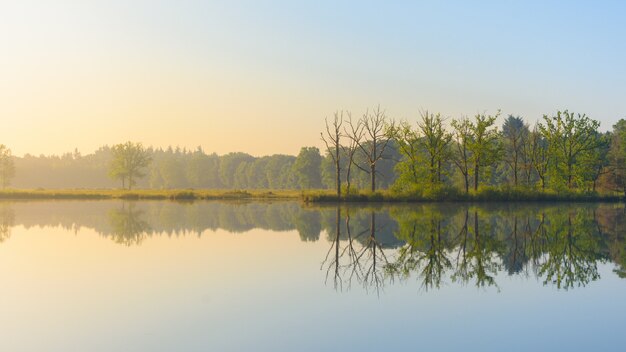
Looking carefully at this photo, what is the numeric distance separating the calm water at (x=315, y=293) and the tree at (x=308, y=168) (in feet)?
338

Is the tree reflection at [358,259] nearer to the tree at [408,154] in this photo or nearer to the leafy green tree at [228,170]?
the tree at [408,154]

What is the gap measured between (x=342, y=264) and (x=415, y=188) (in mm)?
43908

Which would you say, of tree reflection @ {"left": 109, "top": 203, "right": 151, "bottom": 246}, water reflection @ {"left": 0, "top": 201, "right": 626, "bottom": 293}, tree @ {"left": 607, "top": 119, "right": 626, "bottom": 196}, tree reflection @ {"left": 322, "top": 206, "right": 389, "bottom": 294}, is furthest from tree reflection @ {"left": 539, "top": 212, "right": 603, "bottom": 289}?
tree @ {"left": 607, "top": 119, "right": 626, "bottom": 196}

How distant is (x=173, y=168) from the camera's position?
555 ft

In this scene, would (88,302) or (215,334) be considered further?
(88,302)

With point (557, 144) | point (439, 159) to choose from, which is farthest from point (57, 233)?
point (557, 144)

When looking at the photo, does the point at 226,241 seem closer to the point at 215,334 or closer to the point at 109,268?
the point at 109,268

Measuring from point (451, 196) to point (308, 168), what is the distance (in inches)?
2777

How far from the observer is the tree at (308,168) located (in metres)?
126

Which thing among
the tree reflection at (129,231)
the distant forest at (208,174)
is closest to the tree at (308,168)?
the distant forest at (208,174)

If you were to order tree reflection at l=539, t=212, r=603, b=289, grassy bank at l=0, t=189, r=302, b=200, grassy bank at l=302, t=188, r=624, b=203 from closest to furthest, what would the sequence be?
tree reflection at l=539, t=212, r=603, b=289, grassy bank at l=302, t=188, r=624, b=203, grassy bank at l=0, t=189, r=302, b=200

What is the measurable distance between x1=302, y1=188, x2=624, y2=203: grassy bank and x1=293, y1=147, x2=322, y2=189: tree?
66.4 m

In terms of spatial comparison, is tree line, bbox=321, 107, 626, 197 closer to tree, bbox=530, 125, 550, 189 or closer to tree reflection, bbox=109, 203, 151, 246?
tree, bbox=530, 125, 550, 189

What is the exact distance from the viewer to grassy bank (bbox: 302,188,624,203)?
5750 centimetres
